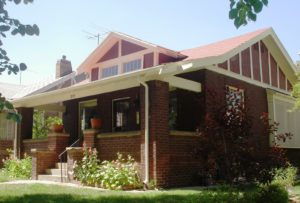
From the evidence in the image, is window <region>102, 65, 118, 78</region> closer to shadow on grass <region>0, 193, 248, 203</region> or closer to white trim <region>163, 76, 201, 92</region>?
white trim <region>163, 76, 201, 92</region>

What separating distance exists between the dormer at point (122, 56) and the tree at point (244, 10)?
9.81 metres

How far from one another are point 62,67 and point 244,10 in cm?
2365

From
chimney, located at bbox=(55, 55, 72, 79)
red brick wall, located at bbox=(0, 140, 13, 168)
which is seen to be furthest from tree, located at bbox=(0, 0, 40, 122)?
chimney, located at bbox=(55, 55, 72, 79)

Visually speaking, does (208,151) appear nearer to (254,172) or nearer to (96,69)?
(254,172)

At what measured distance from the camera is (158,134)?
11.4 m

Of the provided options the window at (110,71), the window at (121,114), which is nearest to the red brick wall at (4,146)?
the window at (110,71)

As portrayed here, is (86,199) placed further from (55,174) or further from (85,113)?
(85,113)

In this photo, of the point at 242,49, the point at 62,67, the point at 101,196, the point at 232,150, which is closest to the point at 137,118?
the point at 242,49

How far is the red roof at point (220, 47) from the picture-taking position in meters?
14.9

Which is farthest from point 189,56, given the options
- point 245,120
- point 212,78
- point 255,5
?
point 255,5

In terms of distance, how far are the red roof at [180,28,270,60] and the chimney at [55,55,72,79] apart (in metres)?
12.4

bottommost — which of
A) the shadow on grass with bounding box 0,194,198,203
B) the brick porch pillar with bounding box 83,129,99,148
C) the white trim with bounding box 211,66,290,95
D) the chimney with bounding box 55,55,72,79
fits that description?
Answer: the shadow on grass with bounding box 0,194,198,203

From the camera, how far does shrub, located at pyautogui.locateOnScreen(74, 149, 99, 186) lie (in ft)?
39.4

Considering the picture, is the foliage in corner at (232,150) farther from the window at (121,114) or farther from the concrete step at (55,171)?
the window at (121,114)
